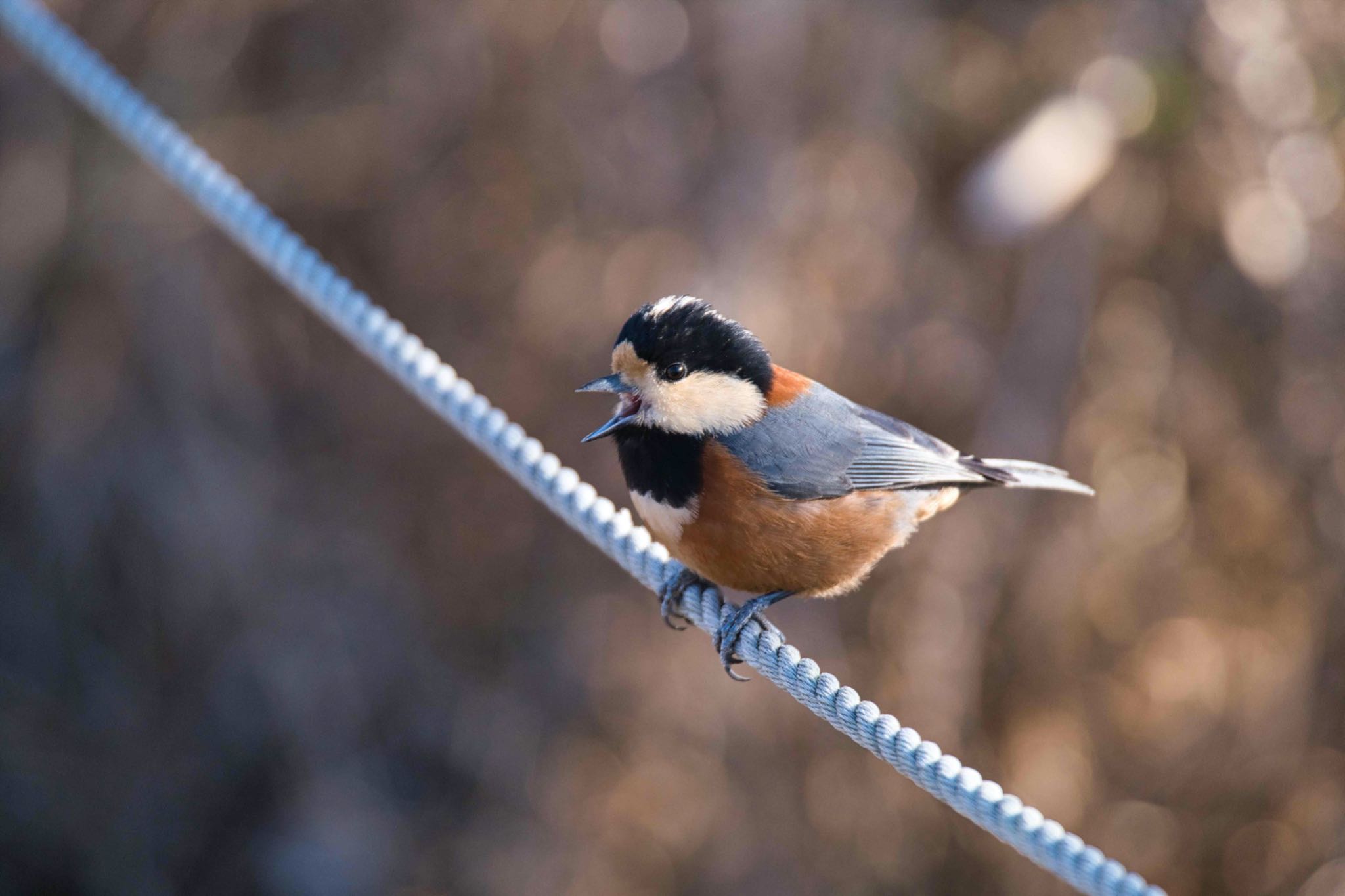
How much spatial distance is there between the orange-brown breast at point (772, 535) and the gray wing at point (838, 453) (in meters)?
0.03

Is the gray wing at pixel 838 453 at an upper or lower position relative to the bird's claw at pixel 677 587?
upper

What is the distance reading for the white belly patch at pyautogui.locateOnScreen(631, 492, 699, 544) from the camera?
247cm

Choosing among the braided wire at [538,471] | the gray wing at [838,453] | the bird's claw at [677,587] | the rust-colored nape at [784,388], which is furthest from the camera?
the bird's claw at [677,587]

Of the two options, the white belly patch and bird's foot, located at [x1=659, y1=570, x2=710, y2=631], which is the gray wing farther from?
bird's foot, located at [x1=659, y1=570, x2=710, y2=631]

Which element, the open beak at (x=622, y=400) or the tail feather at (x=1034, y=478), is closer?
the open beak at (x=622, y=400)

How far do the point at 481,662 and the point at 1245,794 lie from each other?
3216mm

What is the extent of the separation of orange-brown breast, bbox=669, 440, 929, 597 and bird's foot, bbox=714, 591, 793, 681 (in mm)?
34

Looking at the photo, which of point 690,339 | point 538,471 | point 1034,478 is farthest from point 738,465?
point 1034,478

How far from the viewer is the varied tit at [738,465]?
8.13 feet

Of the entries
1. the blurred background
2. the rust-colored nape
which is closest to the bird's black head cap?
the rust-colored nape

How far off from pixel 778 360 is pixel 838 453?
160 cm

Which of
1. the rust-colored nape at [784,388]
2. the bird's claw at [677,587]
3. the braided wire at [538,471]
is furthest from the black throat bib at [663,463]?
the bird's claw at [677,587]

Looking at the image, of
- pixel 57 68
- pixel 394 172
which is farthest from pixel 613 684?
pixel 57 68

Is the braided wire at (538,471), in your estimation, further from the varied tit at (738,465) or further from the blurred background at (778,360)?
the blurred background at (778,360)
